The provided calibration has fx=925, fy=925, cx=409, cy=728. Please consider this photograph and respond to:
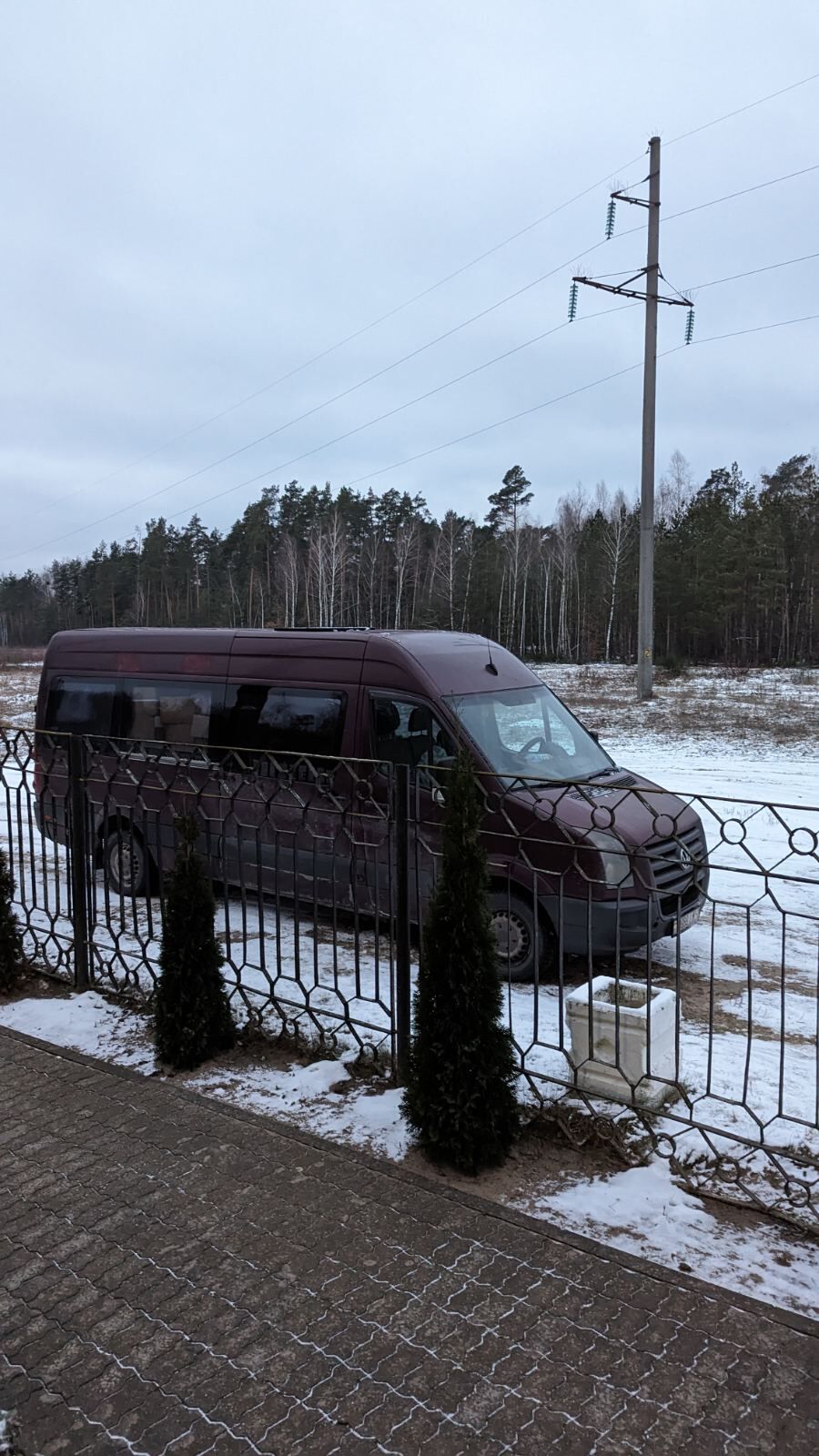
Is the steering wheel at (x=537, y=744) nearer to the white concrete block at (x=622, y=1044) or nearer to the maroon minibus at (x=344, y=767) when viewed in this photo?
the maroon minibus at (x=344, y=767)

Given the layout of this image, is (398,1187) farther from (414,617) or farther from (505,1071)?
(414,617)

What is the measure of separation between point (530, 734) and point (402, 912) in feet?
8.74

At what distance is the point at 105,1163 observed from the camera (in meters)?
3.29

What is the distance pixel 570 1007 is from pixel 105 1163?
183 cm

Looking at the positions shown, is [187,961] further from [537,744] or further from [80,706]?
[80,706]

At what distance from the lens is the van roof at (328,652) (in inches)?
238

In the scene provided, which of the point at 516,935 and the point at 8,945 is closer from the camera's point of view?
the point at 8,945

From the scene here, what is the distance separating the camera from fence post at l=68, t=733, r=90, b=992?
4965mm

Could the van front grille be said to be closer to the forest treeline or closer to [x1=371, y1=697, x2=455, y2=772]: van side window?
[x1=371, y1=697, x2=455, y2=772]: van side window

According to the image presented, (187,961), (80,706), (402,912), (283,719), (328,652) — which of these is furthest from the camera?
(80,706)

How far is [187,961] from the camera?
4.00 meters

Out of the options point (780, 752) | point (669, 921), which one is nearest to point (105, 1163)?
point (669, 921)

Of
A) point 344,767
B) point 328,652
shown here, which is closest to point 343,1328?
point 344,767

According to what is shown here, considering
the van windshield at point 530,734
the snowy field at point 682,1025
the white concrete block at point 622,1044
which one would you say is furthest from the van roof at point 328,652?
the white concrete block at point 622,1044
